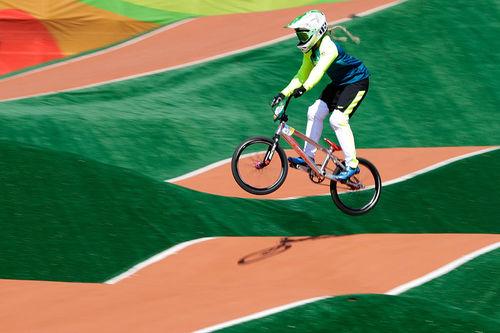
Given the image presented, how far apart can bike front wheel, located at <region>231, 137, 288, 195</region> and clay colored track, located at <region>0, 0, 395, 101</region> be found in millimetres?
13454

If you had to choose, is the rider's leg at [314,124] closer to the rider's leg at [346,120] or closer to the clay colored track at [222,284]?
the rider's leg at [346,120]

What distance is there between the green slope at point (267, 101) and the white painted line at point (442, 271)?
29.4 feet

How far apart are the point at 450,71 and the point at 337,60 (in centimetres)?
1527

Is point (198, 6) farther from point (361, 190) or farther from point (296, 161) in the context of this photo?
point (296, 161)

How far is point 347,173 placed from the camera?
16047mm

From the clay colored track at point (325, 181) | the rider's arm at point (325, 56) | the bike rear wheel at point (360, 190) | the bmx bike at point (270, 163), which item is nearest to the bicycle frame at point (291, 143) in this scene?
the bmx bike at point (270, 163)

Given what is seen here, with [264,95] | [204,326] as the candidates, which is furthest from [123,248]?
[264,95]

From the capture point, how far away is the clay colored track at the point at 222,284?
11.8m

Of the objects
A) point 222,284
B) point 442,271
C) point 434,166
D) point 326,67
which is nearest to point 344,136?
point 326,67

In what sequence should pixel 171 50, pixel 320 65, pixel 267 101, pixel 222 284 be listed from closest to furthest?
pixel 222 284 < pixel 320 65 < pixel 267 101 < pixel 171 50

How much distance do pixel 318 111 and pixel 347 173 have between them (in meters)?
1.24


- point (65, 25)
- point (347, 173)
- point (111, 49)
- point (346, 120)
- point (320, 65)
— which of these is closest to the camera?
point (320, 65)

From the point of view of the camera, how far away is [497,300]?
14.7 metres

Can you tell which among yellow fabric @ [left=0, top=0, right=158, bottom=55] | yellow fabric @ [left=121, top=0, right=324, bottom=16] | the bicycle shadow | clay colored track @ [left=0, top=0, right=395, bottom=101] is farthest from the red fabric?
the bicycle shadow
